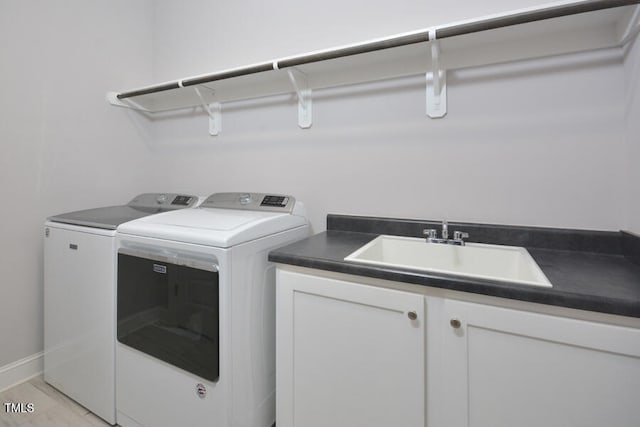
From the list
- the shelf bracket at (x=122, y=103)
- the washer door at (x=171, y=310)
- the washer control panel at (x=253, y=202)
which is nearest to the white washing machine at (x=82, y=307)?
the washer door at (x=171, y=310)

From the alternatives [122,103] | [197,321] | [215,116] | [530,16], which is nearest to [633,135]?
[530,16]

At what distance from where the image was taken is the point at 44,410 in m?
1.52

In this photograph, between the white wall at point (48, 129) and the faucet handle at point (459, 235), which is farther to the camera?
the white wall at point (48, 129)

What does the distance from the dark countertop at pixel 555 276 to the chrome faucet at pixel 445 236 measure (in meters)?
0.27

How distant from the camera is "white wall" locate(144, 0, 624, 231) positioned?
121 cm

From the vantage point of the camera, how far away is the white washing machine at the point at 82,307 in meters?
1.44

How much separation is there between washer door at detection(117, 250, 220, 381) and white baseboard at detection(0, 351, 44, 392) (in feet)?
3.06

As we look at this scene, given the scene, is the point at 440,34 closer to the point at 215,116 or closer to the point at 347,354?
the point at 347,354

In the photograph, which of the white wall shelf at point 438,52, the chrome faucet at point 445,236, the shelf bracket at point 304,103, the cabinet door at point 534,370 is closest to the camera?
the cabinet door at point 534,370

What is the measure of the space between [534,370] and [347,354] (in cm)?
56

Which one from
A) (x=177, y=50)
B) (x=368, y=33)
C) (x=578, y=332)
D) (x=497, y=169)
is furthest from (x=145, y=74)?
(x=578, y=332)

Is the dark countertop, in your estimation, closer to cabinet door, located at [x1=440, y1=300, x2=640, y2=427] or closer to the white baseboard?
cabinet door, located at [x1=440, y1=300, x2=640, y2=427]

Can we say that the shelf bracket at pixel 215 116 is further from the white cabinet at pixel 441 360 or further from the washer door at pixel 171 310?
the white cabinet at pixel 441 360

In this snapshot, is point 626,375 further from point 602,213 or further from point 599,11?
point 599,11
